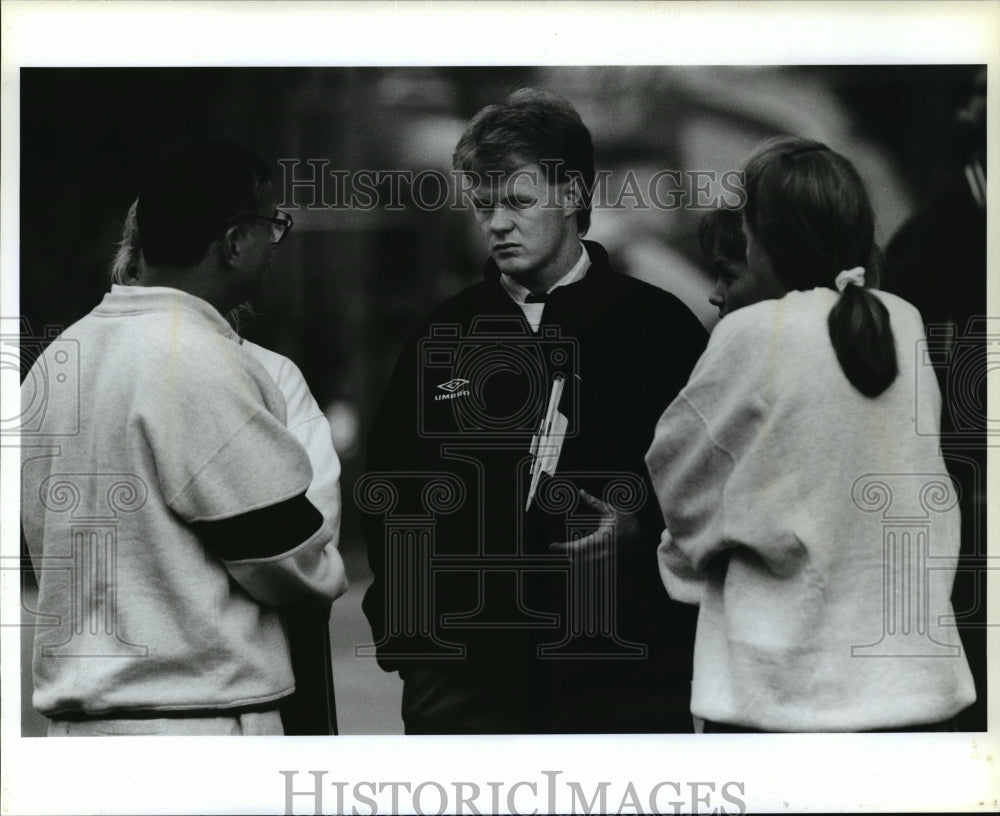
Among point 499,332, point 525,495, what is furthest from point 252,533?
point 499,332

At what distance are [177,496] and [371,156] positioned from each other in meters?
1.26

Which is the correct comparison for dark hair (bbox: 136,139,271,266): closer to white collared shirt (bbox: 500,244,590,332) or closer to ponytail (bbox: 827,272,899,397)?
white collared shirt (bbox: 500,244,590,332)

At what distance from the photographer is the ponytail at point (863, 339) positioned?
427cm

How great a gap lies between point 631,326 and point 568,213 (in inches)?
16.7

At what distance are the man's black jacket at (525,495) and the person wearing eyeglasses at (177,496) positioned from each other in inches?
11.4

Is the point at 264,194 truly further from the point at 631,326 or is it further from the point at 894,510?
the point at 894,510

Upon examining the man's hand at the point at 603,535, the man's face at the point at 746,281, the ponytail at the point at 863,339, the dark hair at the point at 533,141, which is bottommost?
the man's hand at the point at 603,535

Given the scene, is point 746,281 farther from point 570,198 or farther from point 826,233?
point 570,198

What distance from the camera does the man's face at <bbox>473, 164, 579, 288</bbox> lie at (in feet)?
14.4

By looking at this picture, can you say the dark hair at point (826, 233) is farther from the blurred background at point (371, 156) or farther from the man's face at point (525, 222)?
the man's face at point (525, 222)

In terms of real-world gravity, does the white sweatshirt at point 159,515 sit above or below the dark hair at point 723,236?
below

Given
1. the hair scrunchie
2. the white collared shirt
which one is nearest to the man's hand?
the white collared shirt

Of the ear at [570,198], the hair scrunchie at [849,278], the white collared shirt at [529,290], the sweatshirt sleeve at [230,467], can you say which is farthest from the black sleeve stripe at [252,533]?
the hair scrunchie at [849,278]

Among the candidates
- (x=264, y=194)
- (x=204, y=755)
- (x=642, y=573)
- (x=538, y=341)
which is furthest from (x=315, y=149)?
(x=204, y=755)
